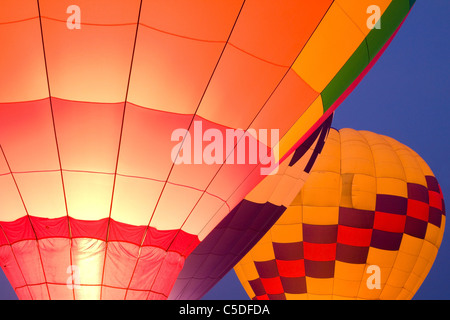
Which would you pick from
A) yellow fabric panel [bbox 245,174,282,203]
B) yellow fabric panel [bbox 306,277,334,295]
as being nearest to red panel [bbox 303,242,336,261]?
yellow fabric panel [bbox 306,277,334,295]

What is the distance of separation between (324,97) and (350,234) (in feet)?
11.5

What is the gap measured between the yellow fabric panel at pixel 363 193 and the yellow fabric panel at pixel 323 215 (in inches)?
9.8

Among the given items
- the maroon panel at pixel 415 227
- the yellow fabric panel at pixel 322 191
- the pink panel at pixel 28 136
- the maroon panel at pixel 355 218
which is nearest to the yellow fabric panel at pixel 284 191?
the yellow fabric panel at pixel 322 191

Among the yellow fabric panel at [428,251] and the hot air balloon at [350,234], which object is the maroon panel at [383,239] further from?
the yellow fabric panel at [428,251]

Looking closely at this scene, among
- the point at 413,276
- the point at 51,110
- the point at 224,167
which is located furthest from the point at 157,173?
the point at 413,276

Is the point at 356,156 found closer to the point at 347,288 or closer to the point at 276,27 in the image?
the point at 347,288

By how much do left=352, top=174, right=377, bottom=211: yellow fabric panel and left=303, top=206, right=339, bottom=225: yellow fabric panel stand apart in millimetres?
249

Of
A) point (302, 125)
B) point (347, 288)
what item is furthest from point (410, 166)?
point (302, 125)

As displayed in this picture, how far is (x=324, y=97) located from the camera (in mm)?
3426

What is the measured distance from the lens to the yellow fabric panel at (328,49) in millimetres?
3041

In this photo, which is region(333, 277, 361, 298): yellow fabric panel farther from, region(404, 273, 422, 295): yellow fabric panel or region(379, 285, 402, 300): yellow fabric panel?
region(404, 273, 422, 295): yellow fabric panel

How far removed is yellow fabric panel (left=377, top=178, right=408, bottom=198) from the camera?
674 centimetres
